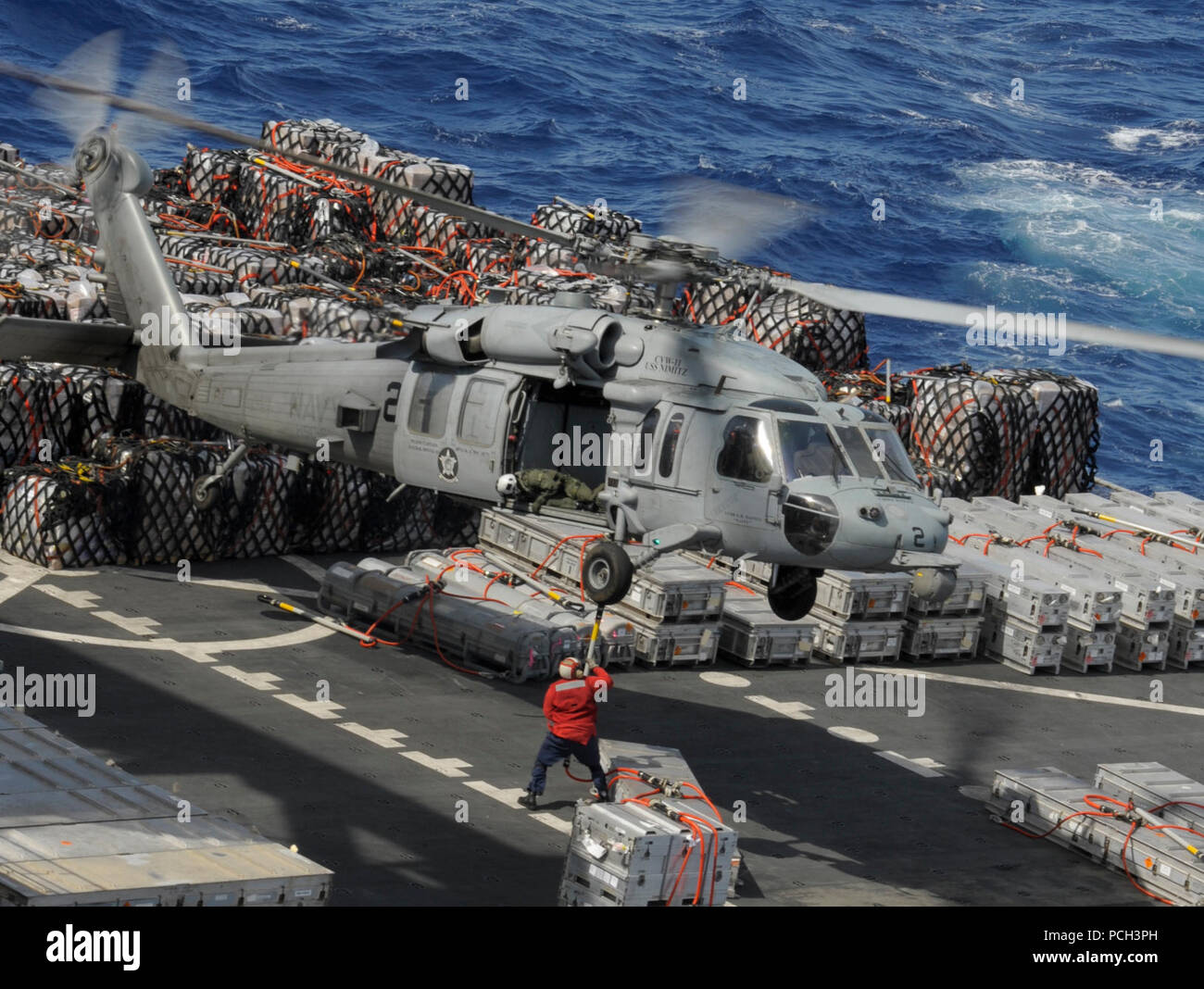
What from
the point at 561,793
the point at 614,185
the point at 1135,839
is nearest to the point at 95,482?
the point at 561,793

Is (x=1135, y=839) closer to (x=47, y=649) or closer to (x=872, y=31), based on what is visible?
(x=47, y=649)

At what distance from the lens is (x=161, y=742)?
65.2 feet

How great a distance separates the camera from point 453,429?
68.4ft

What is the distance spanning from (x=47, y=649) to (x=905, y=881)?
11.4 m

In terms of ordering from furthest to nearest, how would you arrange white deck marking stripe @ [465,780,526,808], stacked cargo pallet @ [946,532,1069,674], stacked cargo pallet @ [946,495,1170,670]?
stacked cargo pallet @ [946,495,1170,670] → stacked cargo pallet @ [946,532,1069,674] → white deck marking stripe @ [465,780,526,808]

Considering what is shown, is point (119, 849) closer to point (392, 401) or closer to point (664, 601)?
point (392, 401)

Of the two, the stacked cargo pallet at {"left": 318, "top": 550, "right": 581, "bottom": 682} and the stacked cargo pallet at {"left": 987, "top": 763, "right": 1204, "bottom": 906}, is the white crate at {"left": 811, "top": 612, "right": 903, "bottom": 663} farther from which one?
the stacked cargo pallet at {"left": 987, "top": 763, "right": 1204, "bottom": 906}

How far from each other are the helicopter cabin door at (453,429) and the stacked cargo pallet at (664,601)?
343cm

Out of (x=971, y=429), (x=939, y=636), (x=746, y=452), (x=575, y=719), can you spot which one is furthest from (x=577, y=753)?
(x=971, y=429)

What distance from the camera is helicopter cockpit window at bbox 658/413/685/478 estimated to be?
19.2 meters

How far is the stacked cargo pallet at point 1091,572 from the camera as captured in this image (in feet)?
90.5

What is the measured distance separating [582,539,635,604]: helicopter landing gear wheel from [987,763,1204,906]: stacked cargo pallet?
19.6 ft

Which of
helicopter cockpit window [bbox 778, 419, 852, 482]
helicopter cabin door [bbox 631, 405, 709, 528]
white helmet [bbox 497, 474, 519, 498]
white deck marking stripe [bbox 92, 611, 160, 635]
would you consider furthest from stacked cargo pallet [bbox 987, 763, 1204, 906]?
white deck marking stripe [bbox 92, 611, 160, 635]

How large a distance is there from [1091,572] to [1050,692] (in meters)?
2.61
